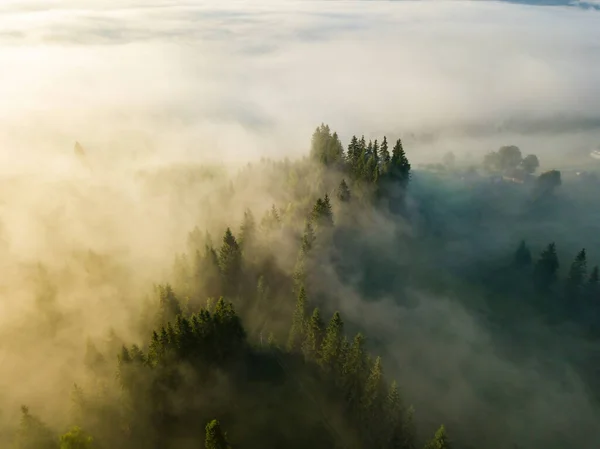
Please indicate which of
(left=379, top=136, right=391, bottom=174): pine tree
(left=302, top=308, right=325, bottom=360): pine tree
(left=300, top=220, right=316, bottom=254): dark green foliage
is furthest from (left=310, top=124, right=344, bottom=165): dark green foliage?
(left=302, top=308, right=325, bottom=360): pine tree

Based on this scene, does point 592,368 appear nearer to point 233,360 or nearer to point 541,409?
point 541,409

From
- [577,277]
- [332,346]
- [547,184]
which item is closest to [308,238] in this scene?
[332,346]

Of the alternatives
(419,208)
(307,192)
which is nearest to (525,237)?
(419,208)

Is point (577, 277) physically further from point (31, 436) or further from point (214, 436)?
point (31, 436)

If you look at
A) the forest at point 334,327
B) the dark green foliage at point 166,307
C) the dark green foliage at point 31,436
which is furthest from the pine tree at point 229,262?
the dark green foliage at point 31,436

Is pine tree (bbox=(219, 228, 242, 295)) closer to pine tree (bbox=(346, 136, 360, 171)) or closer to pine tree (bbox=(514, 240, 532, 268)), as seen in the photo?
pine tree (bbox=(346, 136, 360, 171))

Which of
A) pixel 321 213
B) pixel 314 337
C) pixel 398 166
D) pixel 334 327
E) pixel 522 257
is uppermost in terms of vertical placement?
pixel 398 166
